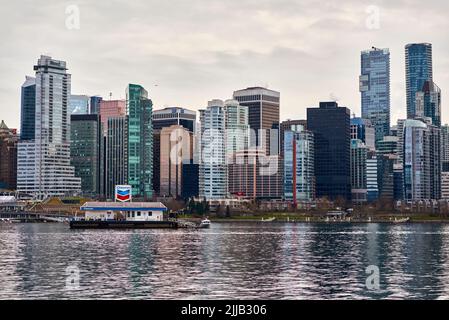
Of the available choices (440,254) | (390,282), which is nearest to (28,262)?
(390,282)

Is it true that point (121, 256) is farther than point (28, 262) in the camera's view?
Yes

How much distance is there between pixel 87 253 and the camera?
109 meters

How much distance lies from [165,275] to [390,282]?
2111cm
